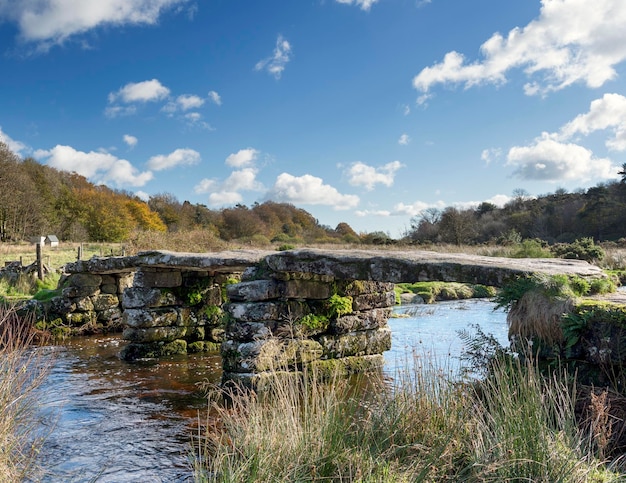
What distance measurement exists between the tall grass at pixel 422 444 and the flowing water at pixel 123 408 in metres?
0.58

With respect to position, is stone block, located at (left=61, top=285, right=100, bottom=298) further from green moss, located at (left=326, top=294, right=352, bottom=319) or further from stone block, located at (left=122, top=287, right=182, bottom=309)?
green moss, located at (left=326, top=294, right=352, bottom=319)

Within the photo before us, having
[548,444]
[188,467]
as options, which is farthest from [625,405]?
[188,467]

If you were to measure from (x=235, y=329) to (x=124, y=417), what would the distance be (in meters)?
1.89

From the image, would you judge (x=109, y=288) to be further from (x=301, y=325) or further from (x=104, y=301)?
(x=301, y=325)

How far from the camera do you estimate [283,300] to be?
7.93 m

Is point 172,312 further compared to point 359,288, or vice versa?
point 172,312

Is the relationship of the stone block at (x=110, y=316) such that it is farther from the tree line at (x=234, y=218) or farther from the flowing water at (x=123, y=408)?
the tree line at (x=234, y=218)

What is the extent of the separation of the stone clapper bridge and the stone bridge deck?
0.5 inches

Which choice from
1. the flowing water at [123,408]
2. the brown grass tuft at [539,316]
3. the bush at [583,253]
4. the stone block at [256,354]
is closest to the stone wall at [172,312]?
the flowing water at [123,408]

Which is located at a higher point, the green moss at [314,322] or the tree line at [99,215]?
the tree line at [99,215]

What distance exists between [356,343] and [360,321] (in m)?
0.36

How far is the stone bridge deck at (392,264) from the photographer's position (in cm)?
574

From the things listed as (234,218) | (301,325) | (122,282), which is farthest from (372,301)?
(234,218)

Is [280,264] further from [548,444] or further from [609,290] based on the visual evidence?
[548,444]
